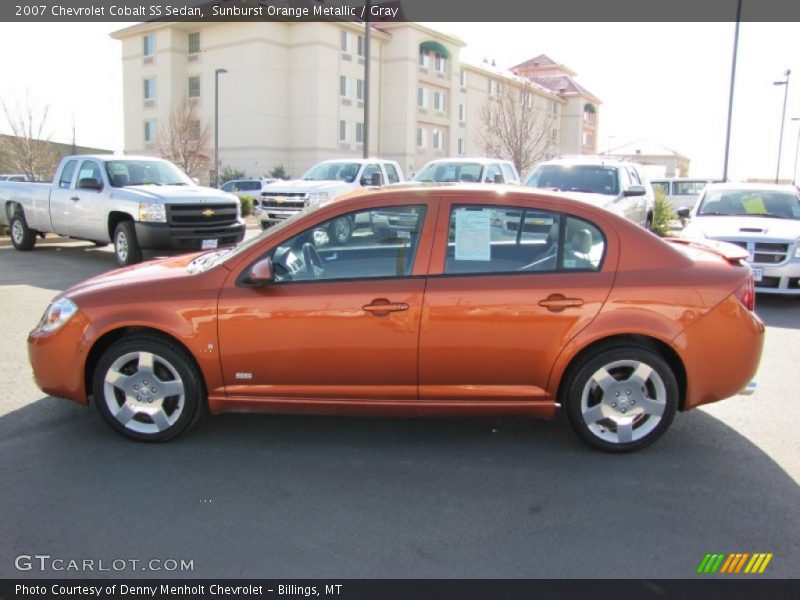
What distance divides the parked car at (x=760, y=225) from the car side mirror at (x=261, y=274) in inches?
260

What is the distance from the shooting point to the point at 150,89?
169ft

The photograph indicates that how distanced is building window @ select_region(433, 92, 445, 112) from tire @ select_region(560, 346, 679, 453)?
52.8 meters

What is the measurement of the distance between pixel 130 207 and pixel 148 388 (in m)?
8.05

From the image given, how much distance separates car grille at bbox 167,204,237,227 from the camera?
11.6 meters

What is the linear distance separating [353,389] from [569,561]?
1.69 meters

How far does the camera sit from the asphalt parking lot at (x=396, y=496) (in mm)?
3285

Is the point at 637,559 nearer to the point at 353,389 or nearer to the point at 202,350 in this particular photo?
the point at 353,389

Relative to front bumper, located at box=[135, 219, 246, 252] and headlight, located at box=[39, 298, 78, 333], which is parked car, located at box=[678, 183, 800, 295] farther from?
front bumper, located at box=[135, 219, 246, 252]

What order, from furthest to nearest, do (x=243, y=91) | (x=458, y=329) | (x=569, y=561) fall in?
(x=243, y=91), (x=458, y=329), (x=569, y=561)

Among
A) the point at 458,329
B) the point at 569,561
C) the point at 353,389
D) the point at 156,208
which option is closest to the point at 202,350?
the point at 353,389

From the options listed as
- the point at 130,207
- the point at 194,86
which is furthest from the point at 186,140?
the point at 130,207

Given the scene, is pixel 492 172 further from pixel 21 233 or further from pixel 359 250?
pixel 359 250

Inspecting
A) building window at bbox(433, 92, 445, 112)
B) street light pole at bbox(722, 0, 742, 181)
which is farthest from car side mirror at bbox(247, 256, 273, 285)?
building window at bbox(433, 92, 445, 112)

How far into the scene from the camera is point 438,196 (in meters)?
4.45
